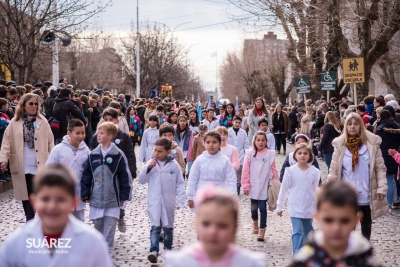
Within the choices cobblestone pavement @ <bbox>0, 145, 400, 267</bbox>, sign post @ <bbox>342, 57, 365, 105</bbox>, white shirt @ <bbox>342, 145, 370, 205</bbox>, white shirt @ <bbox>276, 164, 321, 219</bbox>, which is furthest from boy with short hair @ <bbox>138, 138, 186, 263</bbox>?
sign post @ <bbox>342, 57, 365, 105</bbox>

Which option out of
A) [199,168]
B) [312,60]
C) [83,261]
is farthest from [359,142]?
[312,60]

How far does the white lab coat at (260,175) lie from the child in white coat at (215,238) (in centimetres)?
703

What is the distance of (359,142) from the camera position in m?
8.94

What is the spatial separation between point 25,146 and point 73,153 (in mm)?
1679

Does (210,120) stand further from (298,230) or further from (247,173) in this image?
(298,230)

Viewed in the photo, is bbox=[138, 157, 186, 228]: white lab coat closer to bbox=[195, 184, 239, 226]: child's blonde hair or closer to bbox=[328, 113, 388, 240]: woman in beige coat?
bbox=[328, 113, 388, 240]: woman in beige coat

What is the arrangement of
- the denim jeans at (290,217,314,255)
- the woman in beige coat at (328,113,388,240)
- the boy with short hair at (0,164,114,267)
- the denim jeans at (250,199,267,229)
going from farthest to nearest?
1. the denim jeans at (250,199,267,229)
2. the woman in beige coat at (328,113,388,240)
3. the denim jeans at (290,217,314,255)
4. the boy with short hair at (0,164,114,267)

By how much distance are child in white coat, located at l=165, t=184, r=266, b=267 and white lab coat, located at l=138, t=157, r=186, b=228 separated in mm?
5445

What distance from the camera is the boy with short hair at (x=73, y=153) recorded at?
881cm

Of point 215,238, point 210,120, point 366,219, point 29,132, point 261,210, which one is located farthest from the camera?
point 210,120

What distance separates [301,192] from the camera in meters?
8.70

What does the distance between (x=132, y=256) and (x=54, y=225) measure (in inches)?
214

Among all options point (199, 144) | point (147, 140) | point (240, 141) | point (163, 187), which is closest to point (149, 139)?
point (147, 140)

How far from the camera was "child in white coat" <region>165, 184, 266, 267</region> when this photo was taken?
3559mm
